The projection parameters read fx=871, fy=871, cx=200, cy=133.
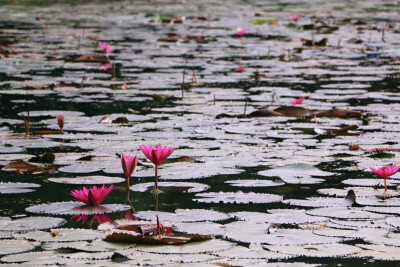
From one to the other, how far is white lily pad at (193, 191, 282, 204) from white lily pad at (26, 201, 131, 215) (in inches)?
9.7

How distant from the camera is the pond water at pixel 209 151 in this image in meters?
2.10

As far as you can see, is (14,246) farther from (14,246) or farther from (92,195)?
(92,195)

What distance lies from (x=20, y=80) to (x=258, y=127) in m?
2.28

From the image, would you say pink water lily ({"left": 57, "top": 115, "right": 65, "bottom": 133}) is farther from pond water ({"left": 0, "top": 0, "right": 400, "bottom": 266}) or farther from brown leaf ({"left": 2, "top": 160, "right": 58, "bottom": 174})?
brown leaf ({"left": 2, "top": 160, "right": 58, "bottom": 174})

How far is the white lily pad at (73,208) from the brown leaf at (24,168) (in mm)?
509

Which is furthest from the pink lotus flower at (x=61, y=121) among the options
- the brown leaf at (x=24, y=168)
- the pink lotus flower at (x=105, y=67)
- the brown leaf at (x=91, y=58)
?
the brown leaf at (x=91, y=58)

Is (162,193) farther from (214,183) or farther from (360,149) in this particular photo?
(360,149)

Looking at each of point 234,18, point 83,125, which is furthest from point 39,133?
point 234,18

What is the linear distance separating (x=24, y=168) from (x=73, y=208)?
2.02ft

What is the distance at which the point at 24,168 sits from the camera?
9.98 feet

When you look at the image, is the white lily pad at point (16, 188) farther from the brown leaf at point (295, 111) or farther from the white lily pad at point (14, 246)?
the brown leaf at point (295, 111)

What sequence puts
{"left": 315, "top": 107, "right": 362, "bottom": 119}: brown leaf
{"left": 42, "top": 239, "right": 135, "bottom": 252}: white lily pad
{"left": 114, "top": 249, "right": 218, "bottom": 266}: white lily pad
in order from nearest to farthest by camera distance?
{"left": 114, "top": 249, "right": 218, "bottom": 266}: white lily pad, {"left": 42, "top": 239, "right": 135, "bottom": 252}: white lily pad, {"left": 315, "top": 107, "right": 362, "bottom": 119}: brown leaf

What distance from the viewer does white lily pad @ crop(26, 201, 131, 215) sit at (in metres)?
2.45

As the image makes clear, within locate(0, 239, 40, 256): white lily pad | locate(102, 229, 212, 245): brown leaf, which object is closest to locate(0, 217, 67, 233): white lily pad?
locate(0, 239, 40, 256): white lily pad
